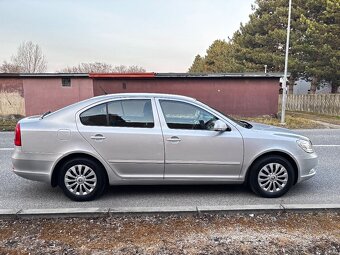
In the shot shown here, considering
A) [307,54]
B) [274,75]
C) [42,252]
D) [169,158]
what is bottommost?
[42,252]

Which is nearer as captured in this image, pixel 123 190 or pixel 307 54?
pixel 123 190

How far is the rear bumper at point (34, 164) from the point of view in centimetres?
398

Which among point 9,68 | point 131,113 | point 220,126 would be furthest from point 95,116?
point 9,68

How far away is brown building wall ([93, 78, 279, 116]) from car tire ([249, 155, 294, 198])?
43.0ft

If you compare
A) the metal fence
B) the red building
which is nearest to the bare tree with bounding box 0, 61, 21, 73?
the red building

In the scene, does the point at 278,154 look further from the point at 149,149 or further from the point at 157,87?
the point at 157,87

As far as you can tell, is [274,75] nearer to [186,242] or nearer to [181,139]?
[181,139]

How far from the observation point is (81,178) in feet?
13.3

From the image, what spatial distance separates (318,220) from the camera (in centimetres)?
346

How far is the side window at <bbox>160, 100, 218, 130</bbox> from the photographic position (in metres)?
4.12

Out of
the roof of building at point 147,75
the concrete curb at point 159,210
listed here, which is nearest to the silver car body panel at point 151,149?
the concrete curb at point 159,210

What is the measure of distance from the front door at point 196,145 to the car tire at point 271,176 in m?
0.29

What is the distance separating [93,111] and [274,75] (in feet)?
47.7

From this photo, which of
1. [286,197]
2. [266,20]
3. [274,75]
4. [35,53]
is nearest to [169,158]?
[286,197]
